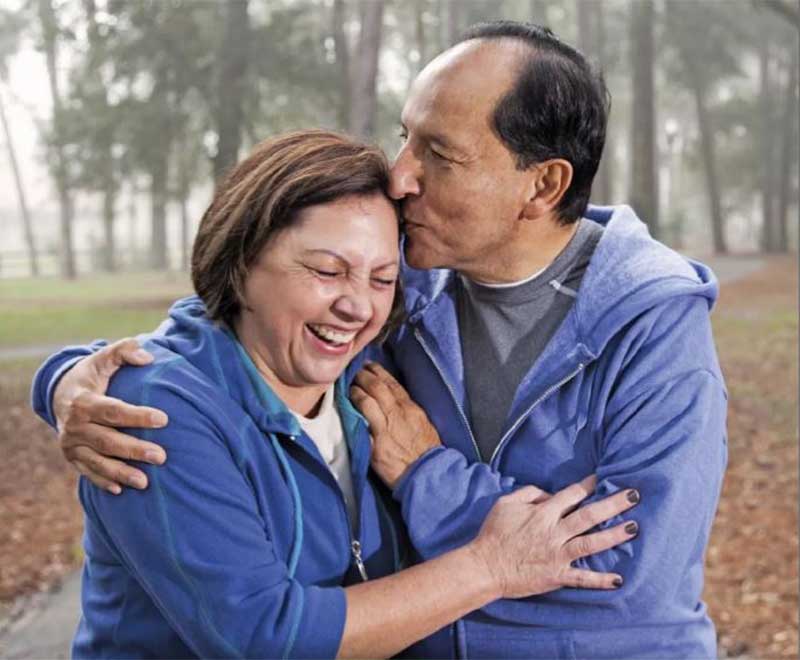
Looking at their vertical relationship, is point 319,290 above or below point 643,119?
above

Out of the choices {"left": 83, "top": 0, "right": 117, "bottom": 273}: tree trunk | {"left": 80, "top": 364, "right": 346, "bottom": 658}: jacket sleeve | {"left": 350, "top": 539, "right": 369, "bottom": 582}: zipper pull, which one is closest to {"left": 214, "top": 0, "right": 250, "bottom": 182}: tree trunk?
{"left": 83, "top": 0, "right": 117, "bottom": 273}: tree trunk

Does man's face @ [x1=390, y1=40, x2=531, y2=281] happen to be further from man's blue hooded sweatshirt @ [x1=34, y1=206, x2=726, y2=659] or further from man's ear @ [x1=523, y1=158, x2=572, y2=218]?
man's blue hooded sweatshirt @ [x1=34, y1=206, x2=726, y2=659]

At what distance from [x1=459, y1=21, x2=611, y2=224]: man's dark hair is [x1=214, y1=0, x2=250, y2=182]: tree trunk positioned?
448cm

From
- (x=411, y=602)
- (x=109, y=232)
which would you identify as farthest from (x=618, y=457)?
(x=109, y=232)

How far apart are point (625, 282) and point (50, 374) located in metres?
1.00

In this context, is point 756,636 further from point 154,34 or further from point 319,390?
point 154,34

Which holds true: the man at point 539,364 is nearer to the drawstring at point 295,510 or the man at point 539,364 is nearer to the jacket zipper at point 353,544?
the jacket zipper at point 353,544

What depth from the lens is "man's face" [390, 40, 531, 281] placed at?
5.50 ft

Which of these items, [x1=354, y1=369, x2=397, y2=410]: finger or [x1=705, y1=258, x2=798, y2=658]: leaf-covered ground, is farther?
[x1=705, y1=258, x2=798, y2=658]: leaf-covered ground

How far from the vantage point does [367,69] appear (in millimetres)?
5535

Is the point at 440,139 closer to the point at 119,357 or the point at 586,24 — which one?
the point at 119,357

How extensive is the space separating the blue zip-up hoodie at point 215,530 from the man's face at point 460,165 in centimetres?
42

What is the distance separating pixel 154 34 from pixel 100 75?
1.41 feet

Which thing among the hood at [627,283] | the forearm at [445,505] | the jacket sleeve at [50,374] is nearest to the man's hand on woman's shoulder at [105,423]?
the jacket sleeve at [50,374]
